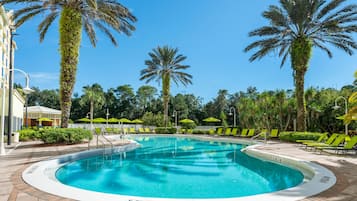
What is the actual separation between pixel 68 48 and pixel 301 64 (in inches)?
600

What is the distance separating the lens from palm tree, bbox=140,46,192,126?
107 ft

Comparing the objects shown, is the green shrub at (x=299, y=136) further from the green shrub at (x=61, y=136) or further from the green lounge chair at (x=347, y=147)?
the green shrub at (x=61, y=136)

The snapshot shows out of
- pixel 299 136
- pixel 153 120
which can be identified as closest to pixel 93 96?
pixel 153 120

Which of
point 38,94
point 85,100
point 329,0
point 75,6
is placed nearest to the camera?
point 75,6

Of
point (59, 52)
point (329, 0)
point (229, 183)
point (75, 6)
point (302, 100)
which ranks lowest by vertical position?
point (229, 183)

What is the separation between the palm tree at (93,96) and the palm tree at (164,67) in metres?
15.9

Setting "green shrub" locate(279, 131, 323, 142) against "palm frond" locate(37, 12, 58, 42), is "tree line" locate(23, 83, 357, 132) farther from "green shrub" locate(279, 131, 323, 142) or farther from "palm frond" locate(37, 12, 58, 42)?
"palm frond" locate(37, 12, 58, 42)

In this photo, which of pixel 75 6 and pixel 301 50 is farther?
pixel 301 50

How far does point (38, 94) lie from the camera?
57.3 metres

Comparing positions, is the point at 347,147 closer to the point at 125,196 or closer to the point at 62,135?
the point at 125,196

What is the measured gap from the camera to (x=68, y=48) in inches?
569

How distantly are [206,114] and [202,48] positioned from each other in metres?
19.7

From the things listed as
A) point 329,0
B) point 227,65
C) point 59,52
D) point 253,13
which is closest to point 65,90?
point 59,52

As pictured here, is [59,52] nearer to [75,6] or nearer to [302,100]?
[75,6]
